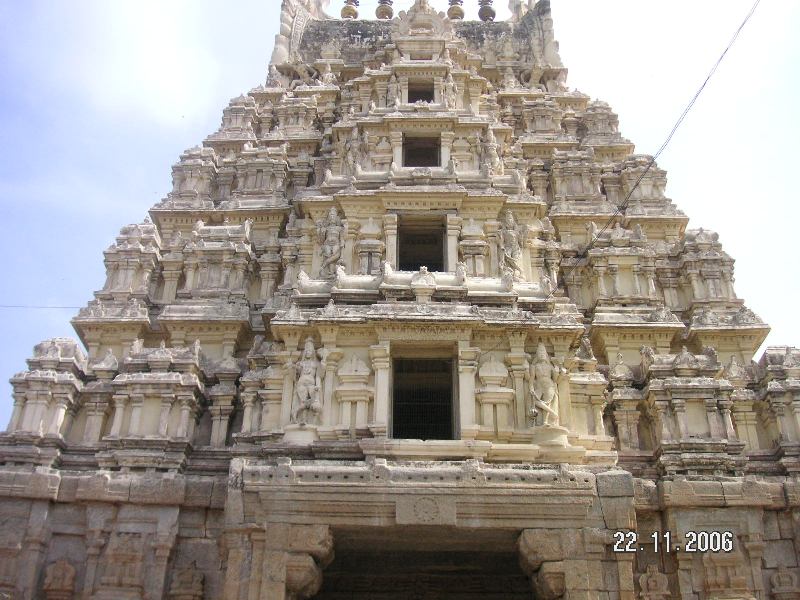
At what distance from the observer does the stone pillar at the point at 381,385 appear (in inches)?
588

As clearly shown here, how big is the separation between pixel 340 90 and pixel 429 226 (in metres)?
9.33

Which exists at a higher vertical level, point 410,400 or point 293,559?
point 410,400

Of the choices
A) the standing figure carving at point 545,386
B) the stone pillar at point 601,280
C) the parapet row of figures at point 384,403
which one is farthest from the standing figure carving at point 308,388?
the stone pillar at point 601,280

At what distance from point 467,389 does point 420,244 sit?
6451 mm

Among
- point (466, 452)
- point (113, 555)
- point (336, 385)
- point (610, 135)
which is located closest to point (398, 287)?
point (336, 385)

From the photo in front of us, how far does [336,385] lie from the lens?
15.8m

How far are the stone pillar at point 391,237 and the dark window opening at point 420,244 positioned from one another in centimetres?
57

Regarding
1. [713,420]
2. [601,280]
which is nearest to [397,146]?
[601,280]

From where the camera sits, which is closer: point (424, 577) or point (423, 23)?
point (424, 577)

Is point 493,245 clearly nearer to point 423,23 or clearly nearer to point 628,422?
point 628,422

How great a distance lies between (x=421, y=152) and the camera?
75.9 feet

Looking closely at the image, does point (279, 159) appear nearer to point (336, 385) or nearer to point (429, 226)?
point (429, 226)

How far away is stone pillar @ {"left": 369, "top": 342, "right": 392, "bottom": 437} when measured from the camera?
49.0ft

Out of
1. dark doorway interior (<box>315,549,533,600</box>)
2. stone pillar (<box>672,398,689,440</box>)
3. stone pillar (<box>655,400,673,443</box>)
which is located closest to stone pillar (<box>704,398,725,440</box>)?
stone pillar (<box>672,398,689,440</box>)
